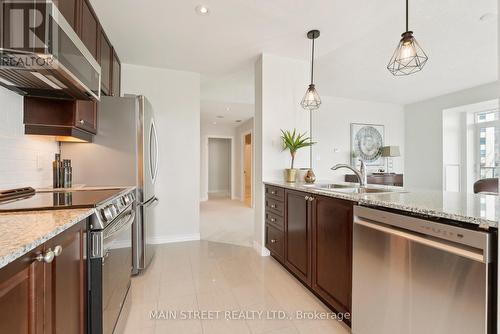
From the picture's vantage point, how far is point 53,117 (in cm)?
178

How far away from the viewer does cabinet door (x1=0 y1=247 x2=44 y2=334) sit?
2.01 feet

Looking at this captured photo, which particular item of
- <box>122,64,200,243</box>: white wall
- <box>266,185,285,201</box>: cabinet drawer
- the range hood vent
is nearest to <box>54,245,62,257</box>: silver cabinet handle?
the range hood vent

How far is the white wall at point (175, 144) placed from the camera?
3.31m

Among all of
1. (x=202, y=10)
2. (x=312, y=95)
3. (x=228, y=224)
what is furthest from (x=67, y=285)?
(x=228, y=224)

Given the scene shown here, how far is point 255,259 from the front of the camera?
9.07 feet

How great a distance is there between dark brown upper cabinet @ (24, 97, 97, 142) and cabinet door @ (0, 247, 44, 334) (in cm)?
139

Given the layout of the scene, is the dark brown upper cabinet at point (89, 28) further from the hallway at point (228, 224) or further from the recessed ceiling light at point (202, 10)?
the hallway at point (228, 224)

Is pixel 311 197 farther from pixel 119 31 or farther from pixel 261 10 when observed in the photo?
pixel 119 31

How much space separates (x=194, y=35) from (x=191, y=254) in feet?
8.28

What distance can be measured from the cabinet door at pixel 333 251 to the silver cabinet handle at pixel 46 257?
1467 millimetres

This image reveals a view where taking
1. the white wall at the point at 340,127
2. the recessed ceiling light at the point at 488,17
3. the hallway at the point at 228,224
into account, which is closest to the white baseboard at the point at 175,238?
the hallway at the point at 228,224

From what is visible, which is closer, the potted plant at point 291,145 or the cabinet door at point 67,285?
the cabinet door at point 67,285

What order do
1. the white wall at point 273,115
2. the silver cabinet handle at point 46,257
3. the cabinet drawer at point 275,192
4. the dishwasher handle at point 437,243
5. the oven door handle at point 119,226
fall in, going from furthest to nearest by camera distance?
1. the white wall at point 273,115
2. the cabinet drawer at point 275,192
3. the oven door handle at point 119,226
4. the dishwasher handle at point 437,243
5. the silver cabinet handle at point 46,257

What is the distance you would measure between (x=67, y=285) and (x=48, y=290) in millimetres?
162
